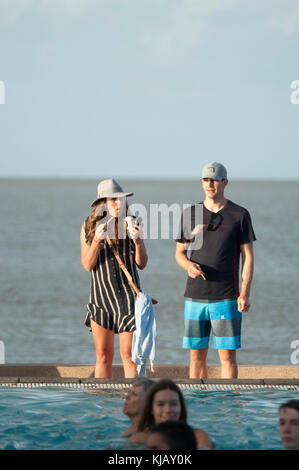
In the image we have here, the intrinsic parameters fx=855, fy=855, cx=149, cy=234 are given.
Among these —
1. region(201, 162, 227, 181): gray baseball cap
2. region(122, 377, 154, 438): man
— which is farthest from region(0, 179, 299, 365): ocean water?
region(122, 377, 154, 438): man

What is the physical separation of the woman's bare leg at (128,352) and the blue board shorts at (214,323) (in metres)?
0.48

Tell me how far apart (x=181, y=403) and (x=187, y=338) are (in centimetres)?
173

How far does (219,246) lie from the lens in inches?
258

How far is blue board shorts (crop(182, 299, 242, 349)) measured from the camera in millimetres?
6512

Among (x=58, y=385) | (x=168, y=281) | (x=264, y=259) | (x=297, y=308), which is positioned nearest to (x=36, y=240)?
(x=264, y=259)

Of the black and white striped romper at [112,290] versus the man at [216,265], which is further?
the man at [216,265]

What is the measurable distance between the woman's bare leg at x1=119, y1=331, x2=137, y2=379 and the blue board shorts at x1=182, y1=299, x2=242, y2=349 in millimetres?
482

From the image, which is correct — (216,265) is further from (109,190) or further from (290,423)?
(290,423)

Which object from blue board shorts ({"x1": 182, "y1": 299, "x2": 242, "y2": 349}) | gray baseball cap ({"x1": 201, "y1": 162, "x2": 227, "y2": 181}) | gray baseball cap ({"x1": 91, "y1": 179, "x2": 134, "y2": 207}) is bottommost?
blue board shorts ({"x1": 182, "y1": 299, "x2": 242, "y2": 349})

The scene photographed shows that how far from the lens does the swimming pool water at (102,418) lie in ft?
17.9

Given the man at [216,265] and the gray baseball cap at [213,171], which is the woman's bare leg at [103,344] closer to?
the man at [216,265]

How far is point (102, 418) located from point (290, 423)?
1.56 metres

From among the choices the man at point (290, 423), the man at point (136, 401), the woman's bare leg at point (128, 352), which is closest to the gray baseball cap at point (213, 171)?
the woman's bare leg at point (128, 352)

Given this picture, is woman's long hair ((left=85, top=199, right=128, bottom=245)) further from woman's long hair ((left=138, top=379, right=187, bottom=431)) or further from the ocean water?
the ocean water
